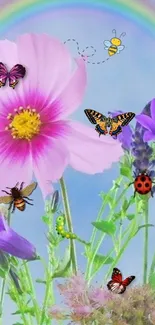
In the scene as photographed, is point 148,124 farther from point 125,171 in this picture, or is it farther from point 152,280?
point 152,280

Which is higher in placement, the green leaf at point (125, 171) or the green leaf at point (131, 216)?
the green leaf at point (125, 171)

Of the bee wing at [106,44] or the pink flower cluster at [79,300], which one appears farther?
the bee wing at [106,44]

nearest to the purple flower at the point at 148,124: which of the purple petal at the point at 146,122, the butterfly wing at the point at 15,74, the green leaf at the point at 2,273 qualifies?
the purple petal at the point at 146,122

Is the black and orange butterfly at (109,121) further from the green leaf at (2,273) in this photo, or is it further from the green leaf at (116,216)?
the green leaf at (2,273)

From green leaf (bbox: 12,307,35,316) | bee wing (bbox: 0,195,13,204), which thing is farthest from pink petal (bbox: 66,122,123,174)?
green leaf (bbox: 12,307,35,316)

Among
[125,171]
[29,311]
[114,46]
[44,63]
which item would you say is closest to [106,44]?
[114,46]

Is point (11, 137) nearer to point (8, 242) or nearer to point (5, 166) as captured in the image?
point (5, 166)

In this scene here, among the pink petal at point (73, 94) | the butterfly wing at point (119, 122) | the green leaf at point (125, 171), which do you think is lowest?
the green leaf at point (125, 171)
